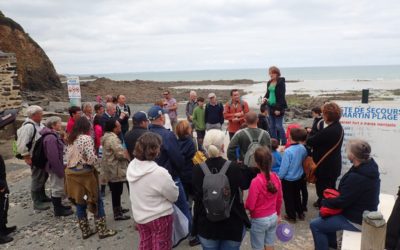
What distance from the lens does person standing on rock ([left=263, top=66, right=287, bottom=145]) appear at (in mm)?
7820

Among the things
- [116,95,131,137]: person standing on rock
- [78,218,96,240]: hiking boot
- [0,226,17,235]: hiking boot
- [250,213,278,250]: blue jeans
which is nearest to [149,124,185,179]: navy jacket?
[250,213,278,250]: blue jeans

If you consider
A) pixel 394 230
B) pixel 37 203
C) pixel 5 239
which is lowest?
pixel 5 239

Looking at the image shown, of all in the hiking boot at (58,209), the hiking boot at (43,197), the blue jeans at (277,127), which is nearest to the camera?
the hiking boot at (58,209)

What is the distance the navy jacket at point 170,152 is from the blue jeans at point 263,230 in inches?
48.7

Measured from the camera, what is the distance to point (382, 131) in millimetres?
5762

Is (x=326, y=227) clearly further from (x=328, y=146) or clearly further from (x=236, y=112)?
(x=236, y=112)

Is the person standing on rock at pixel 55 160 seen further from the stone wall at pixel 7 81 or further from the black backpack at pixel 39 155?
the stone wall at pixel 7 81

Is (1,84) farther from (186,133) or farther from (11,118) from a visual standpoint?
(186,133)

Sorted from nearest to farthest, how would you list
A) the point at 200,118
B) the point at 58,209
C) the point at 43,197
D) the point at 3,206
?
1. the point at 3,206
2. the point at 58,209
3. the point at 43,197
4. the point at 200,118

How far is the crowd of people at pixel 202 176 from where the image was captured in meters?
3.42

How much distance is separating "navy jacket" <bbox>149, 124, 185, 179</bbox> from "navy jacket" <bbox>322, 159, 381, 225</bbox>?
6.05ft

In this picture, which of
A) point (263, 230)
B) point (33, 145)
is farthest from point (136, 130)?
point (33, 145)

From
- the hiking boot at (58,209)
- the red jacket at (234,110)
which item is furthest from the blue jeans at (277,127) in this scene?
the hiking boot at (58,209)

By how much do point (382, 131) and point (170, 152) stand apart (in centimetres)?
361
